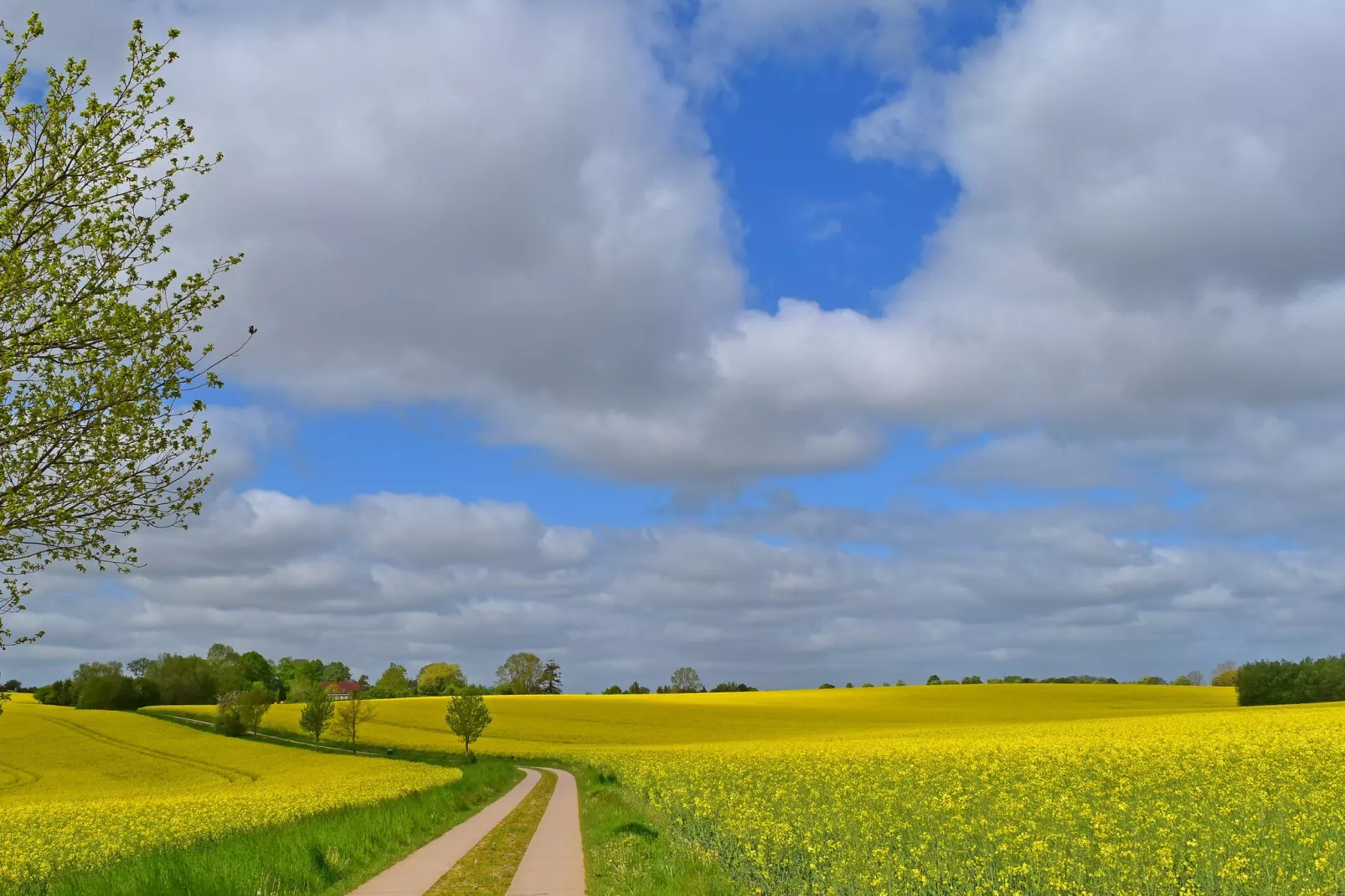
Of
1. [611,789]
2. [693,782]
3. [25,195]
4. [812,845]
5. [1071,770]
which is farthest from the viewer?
[611,789]

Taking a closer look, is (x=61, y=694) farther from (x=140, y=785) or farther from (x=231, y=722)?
(x=140, y=785)

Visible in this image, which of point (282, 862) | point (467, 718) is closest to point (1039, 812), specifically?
point (282, 862)

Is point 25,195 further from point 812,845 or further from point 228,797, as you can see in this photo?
point 228,797

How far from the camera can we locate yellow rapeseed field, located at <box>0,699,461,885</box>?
2169cm

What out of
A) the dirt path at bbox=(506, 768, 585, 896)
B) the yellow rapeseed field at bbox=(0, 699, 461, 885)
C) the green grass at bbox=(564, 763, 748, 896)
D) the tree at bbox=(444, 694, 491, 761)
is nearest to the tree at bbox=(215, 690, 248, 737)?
the yellow rapeseed field at bbox=(0, 699, 461, 885)

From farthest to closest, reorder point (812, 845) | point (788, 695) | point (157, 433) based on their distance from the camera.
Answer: point (788, 695)
point (812, 845)
point (157, 433)

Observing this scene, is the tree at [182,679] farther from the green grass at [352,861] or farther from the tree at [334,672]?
the green grass at [352,861]

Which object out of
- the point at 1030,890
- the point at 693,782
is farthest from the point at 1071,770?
the point at 1030,890

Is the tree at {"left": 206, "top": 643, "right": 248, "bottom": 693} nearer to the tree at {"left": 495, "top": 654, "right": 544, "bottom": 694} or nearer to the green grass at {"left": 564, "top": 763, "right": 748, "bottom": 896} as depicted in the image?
the tree at {"left": 495, "top": 654, "right": 544, "bottom": 694}

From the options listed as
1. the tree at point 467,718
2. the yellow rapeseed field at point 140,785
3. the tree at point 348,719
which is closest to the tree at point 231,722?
the yellow rapeseed field at point 140,785

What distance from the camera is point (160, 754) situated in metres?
61.8

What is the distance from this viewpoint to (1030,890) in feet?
33.1

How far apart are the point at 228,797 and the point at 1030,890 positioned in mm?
30522

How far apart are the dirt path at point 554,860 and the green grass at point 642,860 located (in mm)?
245
